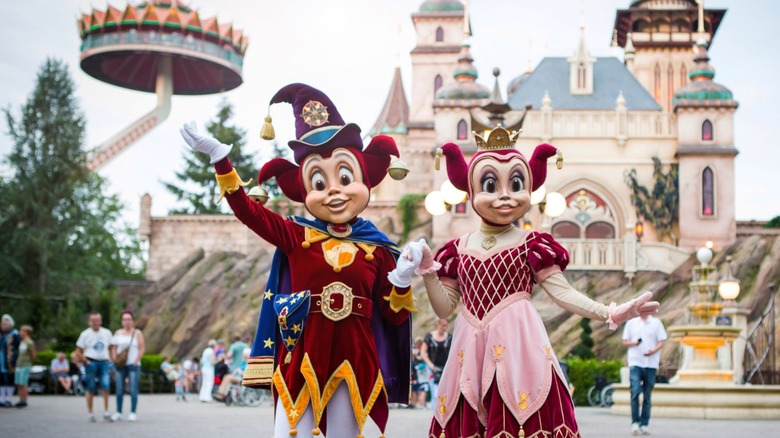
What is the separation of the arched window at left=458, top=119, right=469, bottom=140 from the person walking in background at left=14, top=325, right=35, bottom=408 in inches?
1031

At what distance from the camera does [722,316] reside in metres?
22.0

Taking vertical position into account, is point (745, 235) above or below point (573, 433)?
above

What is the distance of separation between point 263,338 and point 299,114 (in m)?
1.52

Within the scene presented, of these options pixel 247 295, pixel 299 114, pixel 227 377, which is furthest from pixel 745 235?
pixel 299 114

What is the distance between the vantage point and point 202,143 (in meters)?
6.42

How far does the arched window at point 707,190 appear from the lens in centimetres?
4103

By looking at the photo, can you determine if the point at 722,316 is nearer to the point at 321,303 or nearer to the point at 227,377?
the point at 227,377

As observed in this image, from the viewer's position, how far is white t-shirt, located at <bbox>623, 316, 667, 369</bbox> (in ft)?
41.0

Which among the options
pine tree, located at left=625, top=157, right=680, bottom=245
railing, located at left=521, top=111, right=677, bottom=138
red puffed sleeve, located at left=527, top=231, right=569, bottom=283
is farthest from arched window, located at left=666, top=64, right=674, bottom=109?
red puffed sleeve, located at left=527, top=231, right=569, bottom=283

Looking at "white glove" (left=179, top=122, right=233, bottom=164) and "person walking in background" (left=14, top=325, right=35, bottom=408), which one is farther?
"person walking in background" (left=14, top=325, right=35, bottom=408)

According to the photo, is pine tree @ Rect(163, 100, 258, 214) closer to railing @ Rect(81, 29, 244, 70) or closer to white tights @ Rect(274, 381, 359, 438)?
railing @ Rect(81, 29, 244, 70)

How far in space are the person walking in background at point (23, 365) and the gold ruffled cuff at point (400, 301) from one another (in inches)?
521

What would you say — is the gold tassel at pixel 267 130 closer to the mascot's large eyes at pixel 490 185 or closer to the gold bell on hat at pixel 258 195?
the gold bell on hat at pixel 258 195

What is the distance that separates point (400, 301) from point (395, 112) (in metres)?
53.9
